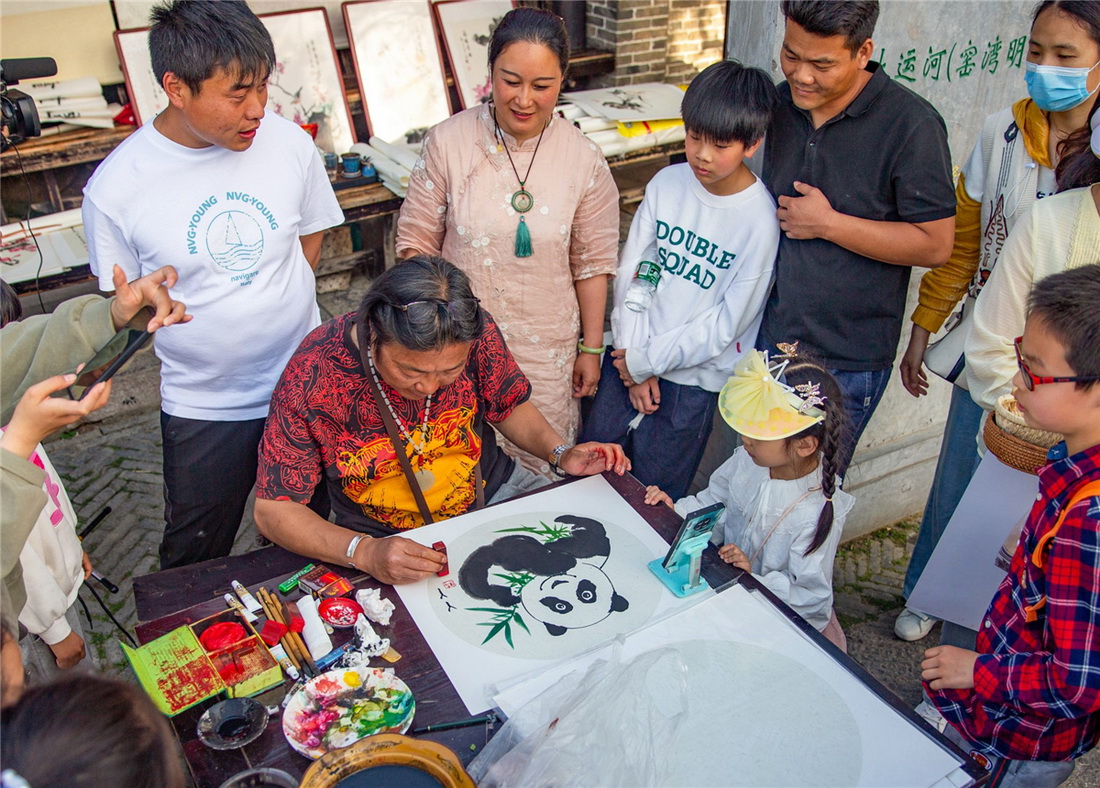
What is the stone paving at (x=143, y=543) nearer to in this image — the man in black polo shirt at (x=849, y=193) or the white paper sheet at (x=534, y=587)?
the man in black polo shirt at (x=849, y=193)

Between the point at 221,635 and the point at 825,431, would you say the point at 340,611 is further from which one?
the point at 825,431

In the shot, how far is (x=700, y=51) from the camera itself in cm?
606

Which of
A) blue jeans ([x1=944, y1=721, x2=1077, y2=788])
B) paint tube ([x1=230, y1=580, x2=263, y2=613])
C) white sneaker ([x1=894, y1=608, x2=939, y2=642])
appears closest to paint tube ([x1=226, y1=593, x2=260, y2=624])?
paint tube ([x1=230, y1=580, x2=263, y2=613])

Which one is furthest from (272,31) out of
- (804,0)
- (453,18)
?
(804,0)

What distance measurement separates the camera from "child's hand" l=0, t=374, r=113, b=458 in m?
1.48

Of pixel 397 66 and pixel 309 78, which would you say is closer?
pixel 309 78

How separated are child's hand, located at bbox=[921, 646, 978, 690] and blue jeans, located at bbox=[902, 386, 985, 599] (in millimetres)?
1003

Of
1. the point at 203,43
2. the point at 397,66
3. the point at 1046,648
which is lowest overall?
the point at 1046,648

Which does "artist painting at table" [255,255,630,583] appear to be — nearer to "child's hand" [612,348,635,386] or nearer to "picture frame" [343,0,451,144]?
"child's hand" [612,348,635,386]

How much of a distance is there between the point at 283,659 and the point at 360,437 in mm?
594

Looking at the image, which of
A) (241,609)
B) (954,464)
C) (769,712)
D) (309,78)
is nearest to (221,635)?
(241,609)

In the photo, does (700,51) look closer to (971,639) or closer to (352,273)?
(352,273)

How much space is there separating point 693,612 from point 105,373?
1265 millimetres

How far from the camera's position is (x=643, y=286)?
107 inches
